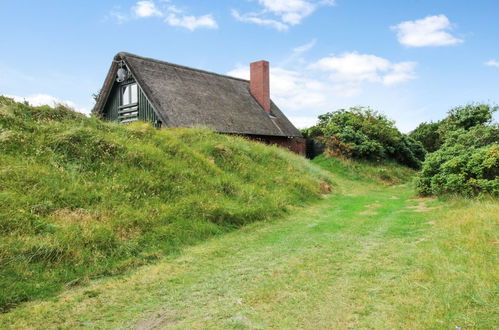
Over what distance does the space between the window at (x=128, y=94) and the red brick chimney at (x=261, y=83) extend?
1066 cm

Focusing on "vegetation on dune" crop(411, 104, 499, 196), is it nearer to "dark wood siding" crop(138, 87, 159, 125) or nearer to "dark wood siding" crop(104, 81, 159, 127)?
"dark wood siding" crop(104, 81, 159, 127)

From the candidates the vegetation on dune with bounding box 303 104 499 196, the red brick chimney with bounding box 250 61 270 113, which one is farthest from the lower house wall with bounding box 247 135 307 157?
the red brick chimney with bounding box 250 61 270 113

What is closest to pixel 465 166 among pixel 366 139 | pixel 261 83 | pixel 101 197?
pixel 101 197

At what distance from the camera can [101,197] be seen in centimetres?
807

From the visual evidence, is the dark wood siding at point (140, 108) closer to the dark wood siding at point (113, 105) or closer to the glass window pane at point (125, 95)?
the dark wood siding at point (113, 105)

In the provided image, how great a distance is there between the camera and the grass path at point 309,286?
13.9 feet

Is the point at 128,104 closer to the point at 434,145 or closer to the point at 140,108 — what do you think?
the point at 140,108

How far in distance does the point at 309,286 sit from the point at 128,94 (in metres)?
20.2

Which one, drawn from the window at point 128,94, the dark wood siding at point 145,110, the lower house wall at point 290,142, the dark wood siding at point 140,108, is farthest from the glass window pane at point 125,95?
the lower house wall at point 290,142

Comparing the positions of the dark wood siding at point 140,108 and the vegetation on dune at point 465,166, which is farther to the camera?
the dark wood siding at point 140,108

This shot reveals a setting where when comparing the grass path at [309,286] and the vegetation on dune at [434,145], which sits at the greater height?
the vegetation on dune at [434,145]

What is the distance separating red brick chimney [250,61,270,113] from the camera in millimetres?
28891

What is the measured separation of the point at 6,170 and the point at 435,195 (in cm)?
1383

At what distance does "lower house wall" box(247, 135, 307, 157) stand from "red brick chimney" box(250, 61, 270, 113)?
304cm
